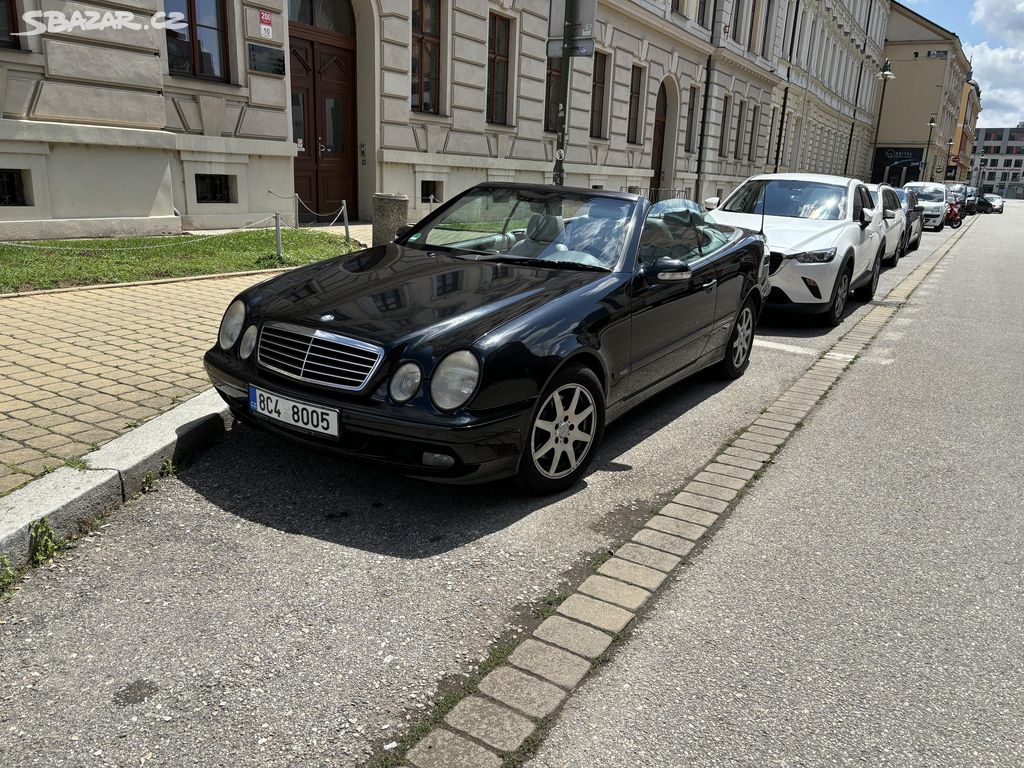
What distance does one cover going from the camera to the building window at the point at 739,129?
3422cm

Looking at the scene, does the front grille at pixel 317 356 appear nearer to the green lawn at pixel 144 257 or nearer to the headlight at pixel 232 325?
the headlight at pixel 232 325

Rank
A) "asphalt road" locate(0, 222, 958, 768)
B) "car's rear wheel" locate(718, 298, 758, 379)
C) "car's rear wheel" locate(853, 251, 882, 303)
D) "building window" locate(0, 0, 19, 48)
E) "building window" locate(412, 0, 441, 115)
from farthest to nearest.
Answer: "building window" locate(412, 0, 441, 115), "car's rear wheel" locate(853, 251, 882, 303), "building window" locate(0, 0, 19, 48), "car's rear wheel" locate(718, 298, 758, 379), "asphalt road" locate(0, 222, 958, 768)

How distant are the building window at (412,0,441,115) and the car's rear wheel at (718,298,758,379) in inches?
448

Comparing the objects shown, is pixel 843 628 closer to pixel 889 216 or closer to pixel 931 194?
pixel 889 216

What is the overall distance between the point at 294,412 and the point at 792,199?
8.46 m

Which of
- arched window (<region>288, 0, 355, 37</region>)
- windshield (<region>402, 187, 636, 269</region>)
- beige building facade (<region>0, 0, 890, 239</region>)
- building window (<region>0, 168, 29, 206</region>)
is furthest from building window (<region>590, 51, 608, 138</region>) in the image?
windshield (<region>402, 187, 636, 269</region>)

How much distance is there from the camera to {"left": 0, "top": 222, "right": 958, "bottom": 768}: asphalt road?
2.35 metres

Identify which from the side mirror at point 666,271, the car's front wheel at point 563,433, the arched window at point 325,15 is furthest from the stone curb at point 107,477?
the arched window at point 325,15

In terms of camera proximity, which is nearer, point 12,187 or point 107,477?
point 107,477

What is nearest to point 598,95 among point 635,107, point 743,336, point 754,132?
point 635,107

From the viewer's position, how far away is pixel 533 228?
5074 millimetres

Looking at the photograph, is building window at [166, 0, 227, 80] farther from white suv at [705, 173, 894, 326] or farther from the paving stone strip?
the paving stone strip

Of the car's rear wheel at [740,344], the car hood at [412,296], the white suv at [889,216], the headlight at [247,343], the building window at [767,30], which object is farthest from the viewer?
the building window at [767,30]

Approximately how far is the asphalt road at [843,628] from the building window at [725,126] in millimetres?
29457
